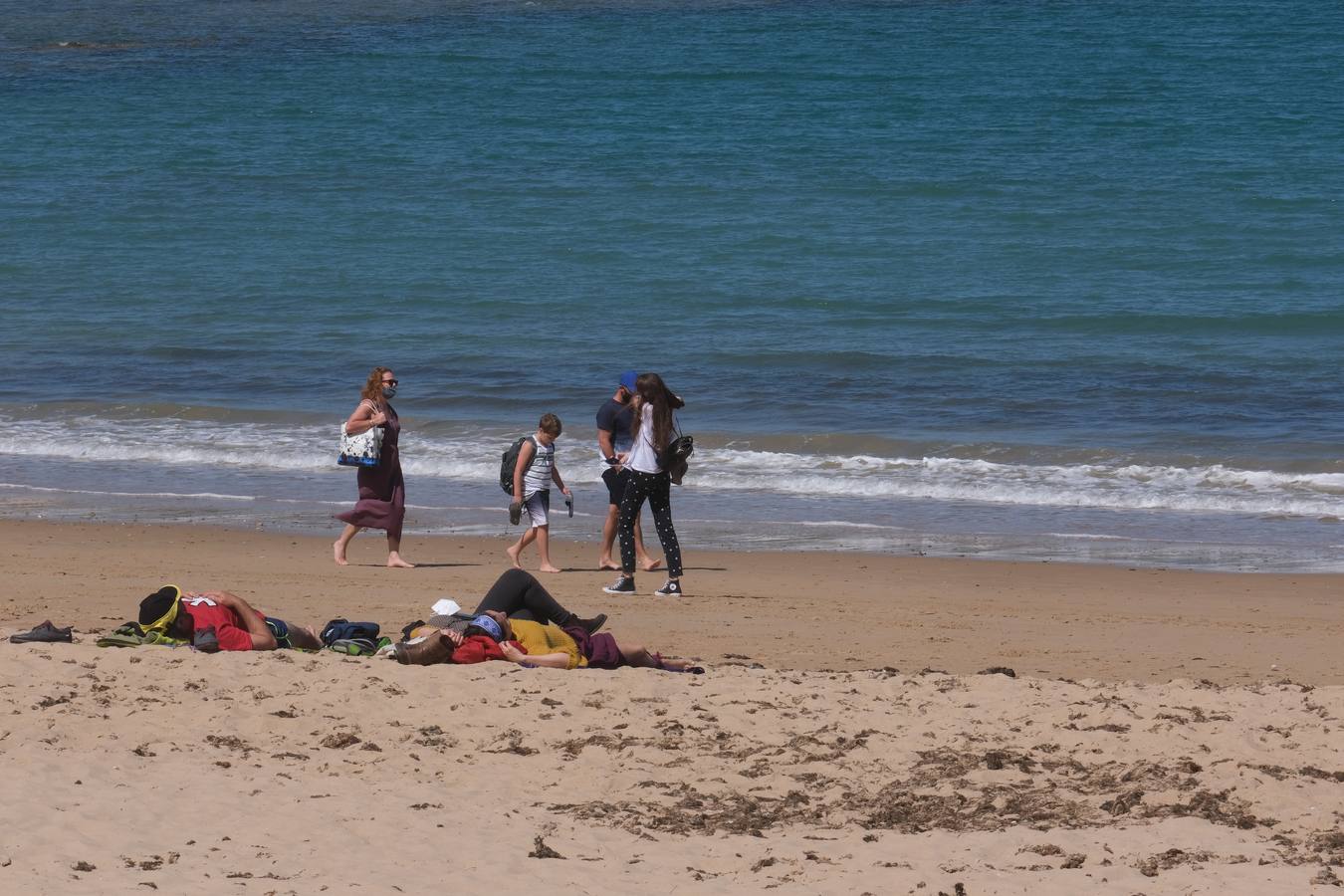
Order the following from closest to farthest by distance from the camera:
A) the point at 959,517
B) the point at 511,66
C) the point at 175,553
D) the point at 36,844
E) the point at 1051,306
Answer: the point at 36,844 → the point at 175,553 → the point at 959,517 → the point at 1051,306 → the point at 511,66

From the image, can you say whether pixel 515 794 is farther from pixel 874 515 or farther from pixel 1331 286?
pixel 1331 286

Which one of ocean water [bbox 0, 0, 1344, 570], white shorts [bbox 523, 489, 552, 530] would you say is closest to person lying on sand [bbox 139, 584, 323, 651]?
white shorts [bbox 523, 489, 552, 530]

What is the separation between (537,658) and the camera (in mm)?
7992

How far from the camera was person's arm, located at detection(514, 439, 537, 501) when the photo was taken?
11.1 meters

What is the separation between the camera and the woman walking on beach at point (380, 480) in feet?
36.1

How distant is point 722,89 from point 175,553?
25.5 meters

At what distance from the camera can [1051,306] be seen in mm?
22203

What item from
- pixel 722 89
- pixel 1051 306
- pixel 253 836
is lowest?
pixel 253 836

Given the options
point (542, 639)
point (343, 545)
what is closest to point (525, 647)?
point (542, 639)

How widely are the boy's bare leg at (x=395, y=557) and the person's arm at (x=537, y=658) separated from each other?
3174mm

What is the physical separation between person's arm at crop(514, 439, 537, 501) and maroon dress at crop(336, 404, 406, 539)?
80cm

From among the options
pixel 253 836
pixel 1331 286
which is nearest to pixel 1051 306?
pixel 1331 286

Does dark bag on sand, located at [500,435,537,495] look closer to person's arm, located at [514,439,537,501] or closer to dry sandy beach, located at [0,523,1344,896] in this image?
person's arm, located at [514,439,537,501]

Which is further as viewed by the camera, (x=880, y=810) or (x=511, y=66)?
(x=511, y=66)
